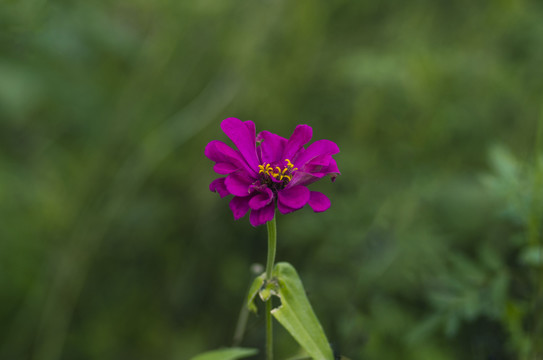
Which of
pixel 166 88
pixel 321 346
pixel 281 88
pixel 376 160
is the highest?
pixel 166 88

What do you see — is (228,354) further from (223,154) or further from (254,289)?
(223,154)

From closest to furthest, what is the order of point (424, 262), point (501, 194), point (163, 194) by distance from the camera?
point (501, 194)
point (424, 262)
point (163, 194)

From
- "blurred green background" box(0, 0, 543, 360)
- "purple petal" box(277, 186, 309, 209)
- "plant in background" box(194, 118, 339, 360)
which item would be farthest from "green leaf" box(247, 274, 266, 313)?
"blurred green background" box(0, 0, 543, 360)

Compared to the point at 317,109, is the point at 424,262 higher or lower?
lower

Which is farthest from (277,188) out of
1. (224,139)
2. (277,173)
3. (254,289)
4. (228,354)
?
(224,139)

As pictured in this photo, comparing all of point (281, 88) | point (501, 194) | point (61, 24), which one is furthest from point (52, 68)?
point (501, 194)

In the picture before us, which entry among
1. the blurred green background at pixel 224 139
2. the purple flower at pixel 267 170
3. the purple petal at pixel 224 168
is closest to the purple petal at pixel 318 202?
the purple flower at pixel 267 170

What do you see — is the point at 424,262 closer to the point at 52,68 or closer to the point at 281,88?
the point at 281,88
